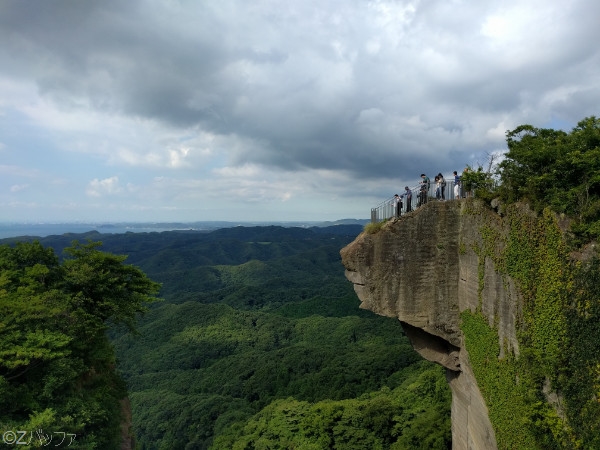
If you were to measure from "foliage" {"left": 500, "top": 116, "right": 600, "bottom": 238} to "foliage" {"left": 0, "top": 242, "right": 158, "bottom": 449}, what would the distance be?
13.8 meters

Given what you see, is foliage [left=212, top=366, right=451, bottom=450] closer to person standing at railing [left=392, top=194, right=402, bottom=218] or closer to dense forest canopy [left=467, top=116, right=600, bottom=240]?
person standing at railing [left=392, top=194, right=402, bottom=218]

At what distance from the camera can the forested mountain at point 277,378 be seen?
31281mm

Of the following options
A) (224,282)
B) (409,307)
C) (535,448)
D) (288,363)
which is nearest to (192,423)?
(288,363)

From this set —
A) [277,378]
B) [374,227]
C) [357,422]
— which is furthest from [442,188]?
[277,378]

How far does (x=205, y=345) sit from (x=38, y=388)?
8360 centimetres

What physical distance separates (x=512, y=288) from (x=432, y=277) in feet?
11.5

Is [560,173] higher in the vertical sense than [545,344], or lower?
higher

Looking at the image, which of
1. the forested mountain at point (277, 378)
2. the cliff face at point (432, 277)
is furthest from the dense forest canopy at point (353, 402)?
the cliff face at point (432, 277)

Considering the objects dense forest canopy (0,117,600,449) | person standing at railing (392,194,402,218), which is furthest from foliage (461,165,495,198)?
person standing at railing (392,194,402,218)

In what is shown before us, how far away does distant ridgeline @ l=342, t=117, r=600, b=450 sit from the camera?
7.76 meters

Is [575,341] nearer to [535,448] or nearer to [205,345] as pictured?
[535,448]

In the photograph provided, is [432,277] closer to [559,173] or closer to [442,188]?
[442,188]

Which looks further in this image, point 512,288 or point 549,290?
point 512,288

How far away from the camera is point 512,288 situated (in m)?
9.93
